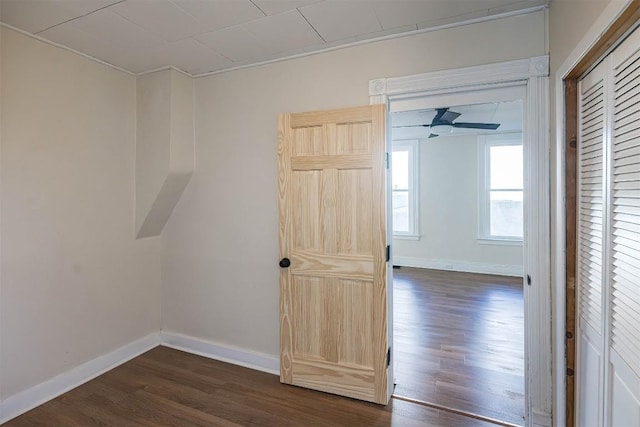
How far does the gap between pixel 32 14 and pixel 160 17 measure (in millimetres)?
728

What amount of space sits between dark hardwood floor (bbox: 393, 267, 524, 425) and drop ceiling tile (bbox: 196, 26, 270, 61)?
2.71 meters

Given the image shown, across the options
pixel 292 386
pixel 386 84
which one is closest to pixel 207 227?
pixel 292 386

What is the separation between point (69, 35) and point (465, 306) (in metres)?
4.72

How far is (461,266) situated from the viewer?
19.7ft

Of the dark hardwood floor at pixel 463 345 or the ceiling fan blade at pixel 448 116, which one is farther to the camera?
the ceiling fan blade at pixel 448 116

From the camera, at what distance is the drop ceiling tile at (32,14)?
Answer: 182 centimetres

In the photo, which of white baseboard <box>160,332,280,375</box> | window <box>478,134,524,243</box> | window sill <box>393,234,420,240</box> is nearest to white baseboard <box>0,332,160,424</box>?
white baseboard <box>160,332,280,375</box>

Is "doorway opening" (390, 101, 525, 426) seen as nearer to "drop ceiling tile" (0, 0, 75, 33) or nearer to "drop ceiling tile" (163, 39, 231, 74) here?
"drop ceiling tile" (163, 39, 231, 74)

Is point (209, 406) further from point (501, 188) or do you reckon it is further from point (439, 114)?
point (501, 188)

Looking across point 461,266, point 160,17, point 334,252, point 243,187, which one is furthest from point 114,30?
point 461,266

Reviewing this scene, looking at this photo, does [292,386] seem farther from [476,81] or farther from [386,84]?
[476,81]

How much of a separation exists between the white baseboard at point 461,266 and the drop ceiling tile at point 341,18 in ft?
16.3

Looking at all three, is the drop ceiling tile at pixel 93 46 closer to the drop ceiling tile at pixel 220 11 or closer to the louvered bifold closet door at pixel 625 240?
the drop ceiling tile at pixel 220 11

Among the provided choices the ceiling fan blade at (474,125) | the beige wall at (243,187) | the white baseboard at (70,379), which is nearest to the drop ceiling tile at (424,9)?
the beige wall at (243,187)
